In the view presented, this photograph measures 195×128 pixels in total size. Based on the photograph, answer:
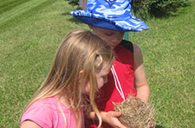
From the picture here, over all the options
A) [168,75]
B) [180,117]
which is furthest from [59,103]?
[168,75]

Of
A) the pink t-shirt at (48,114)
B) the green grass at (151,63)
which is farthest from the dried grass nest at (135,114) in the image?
the green grass at (151,63)

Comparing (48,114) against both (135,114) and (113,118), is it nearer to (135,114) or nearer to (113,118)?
(113,118)

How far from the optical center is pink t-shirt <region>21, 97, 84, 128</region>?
157 centimetres

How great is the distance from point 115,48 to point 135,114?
663 millimetres

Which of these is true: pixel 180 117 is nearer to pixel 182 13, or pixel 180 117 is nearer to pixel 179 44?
pixel 179 44

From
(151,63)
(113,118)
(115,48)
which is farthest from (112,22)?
(151,63)

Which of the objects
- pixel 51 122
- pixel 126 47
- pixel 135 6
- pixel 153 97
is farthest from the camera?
pixel 135 6

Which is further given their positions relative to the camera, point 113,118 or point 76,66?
point 113,118

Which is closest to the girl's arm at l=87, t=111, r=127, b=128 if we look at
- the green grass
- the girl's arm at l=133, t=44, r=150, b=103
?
the girl's arm at l=133, t=44, r=150, b=103

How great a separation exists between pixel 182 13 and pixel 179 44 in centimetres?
391

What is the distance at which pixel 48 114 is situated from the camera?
163 cm

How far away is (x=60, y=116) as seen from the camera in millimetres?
1723

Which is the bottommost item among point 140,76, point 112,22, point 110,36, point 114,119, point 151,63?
point 151,63

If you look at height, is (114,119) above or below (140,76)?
below
